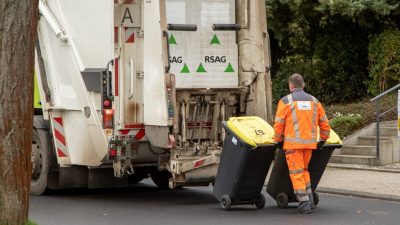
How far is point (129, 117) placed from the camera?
10.3 m

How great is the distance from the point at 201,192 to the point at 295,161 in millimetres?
2755

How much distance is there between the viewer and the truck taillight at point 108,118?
10.3 meters

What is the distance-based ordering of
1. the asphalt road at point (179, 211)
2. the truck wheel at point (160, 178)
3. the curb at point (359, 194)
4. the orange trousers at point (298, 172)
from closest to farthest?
the asphalt road at point (179, 211)
the orange trousers at point (298, 172)
the curb at point (359, 194)
the truck wheel at point (160, 178)

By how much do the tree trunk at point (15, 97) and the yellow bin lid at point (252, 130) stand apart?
3444 millimetres

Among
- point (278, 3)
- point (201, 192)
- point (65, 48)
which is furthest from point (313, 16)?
point (65, 48)

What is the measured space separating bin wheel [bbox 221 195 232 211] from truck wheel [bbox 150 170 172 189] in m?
2.25

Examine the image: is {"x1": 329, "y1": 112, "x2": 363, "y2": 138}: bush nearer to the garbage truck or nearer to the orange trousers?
the garbage truck

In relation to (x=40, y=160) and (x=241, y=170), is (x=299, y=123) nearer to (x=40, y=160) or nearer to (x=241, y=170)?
(x=241, y=170)

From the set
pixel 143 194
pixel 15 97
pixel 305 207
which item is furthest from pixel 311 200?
pixel 15 97

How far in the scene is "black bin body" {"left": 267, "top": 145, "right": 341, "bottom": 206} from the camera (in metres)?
9.77

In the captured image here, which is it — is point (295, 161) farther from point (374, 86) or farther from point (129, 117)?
point (374, 86)

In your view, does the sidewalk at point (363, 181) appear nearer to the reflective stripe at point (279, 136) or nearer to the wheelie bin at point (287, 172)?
the wheelie bin at point (287, 172)

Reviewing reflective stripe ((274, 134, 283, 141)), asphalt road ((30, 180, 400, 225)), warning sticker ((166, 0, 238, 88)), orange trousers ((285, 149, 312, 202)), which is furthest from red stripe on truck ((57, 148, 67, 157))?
orange trousers ((285, 149, 312, 202))

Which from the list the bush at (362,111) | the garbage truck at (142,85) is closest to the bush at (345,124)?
the bush at (362,111)
